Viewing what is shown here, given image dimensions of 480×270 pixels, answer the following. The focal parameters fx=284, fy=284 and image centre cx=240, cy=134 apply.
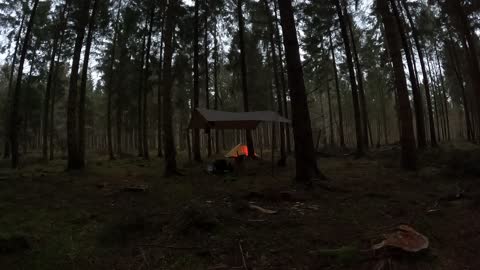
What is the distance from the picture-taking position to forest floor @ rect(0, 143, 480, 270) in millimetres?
3265

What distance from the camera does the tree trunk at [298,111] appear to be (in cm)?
750

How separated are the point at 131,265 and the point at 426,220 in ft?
14.3

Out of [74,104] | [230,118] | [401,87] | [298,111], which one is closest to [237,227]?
[298,111]

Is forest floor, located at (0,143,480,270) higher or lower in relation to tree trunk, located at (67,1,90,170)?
lower

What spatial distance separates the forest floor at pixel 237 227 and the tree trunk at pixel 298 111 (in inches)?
23.9

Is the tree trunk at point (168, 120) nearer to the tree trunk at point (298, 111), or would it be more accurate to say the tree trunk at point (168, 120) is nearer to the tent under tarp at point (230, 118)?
the tent under tarp at point (230, 118)

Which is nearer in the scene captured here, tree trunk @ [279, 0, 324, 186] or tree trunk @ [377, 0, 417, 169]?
tree trunk @ [279, 0, 324, 186]

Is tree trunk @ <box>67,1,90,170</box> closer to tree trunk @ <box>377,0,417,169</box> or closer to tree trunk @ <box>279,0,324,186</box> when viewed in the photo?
tree trunk @ <box>279,0,324,186</box>

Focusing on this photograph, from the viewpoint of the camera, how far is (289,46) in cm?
771

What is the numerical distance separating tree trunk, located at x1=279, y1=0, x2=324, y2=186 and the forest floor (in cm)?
61

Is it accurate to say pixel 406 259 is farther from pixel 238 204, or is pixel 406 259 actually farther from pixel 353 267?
pixel 238 204

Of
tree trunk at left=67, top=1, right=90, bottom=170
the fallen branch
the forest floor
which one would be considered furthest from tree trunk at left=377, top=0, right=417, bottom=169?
tree trunk at left=67, top=1, right=90, bottom=170

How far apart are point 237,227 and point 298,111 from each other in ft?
13.6

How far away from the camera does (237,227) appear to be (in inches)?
170
